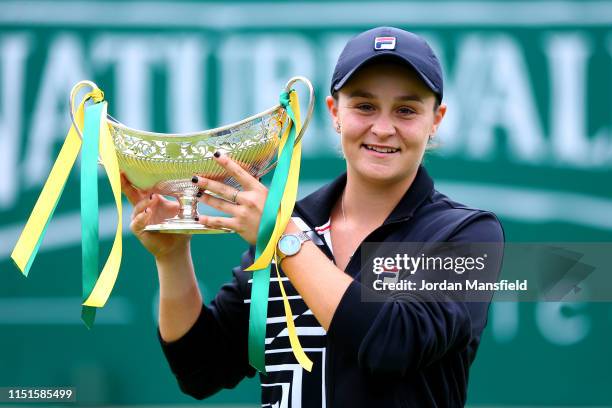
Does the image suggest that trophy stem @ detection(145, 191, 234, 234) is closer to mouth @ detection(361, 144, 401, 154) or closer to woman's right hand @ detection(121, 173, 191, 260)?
woman's right hand @ detection(121, 173, 191, 260)

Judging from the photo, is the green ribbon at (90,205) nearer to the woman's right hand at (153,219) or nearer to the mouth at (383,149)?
the woman's right hand at (153,219)

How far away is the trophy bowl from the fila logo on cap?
0.42 ft

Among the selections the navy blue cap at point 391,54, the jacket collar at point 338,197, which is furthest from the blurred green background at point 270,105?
the navy blue cap at point 391,54

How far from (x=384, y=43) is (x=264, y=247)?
Result: 35 cm

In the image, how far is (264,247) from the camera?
4.47 feet

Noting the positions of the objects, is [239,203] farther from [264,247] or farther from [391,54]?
[391,54]

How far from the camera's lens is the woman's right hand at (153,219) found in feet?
4.89

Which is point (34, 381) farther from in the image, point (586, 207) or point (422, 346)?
point (422, 346)

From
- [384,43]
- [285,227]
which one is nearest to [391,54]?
[384,43]

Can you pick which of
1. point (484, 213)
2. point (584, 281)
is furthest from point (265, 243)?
Answer: point (584, 281)

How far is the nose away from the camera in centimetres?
142

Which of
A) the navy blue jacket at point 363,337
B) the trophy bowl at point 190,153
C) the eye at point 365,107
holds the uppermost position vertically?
the eye at point 365,107

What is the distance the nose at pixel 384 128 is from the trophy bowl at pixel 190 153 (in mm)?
106

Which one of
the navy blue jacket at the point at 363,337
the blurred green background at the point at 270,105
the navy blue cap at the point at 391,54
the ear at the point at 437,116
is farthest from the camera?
the blurred green background at the point at 270,105
